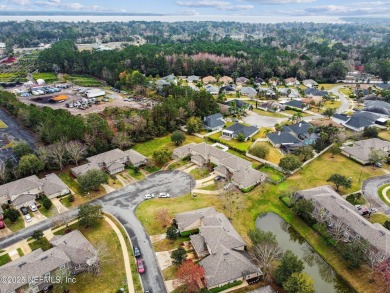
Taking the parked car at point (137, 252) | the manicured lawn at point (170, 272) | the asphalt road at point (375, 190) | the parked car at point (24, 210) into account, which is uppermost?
the parked car at point (137, 252)

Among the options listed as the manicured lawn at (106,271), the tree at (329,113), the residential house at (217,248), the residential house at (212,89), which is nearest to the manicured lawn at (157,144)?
the manicured lawn at (106,271)

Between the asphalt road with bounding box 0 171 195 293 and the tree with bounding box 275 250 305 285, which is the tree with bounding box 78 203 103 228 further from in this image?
the tree with bounding box 275 250 305 285

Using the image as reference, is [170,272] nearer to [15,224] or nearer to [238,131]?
[15,224]

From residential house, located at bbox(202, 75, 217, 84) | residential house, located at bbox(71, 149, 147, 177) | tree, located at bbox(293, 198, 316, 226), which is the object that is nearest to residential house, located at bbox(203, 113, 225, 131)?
residential house, located at bbox(71, 149, 147, 177)

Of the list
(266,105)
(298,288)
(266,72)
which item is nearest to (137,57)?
(266,72)

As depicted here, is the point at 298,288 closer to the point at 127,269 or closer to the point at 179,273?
the point at 179,273

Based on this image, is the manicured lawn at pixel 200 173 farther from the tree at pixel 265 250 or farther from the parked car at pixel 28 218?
the parked car at pixel 28 218
